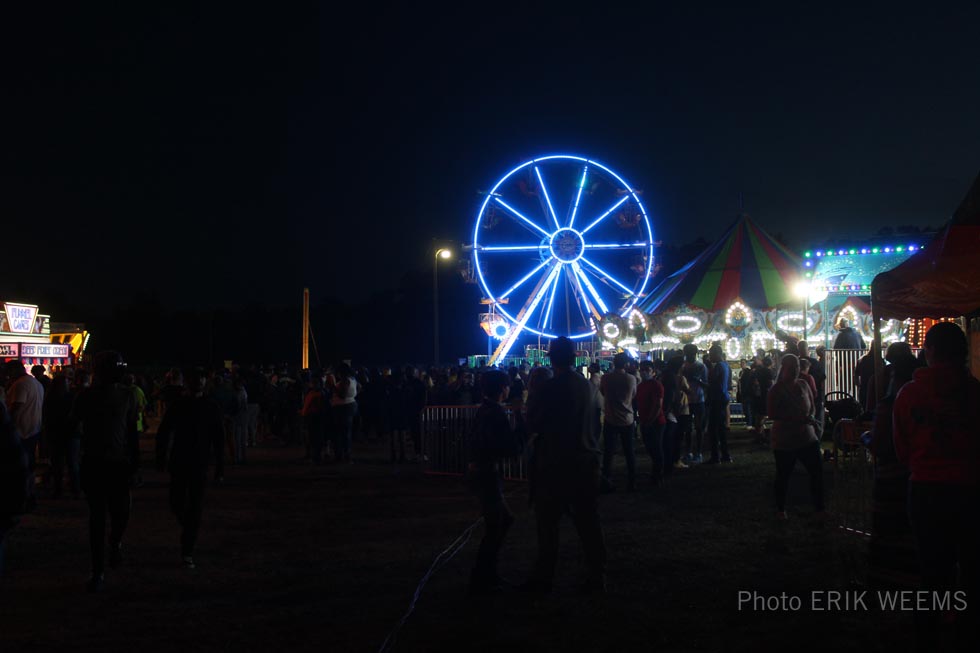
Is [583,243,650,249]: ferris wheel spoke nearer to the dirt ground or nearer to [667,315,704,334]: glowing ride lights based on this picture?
[667,315,704,334]: glowing ride lights

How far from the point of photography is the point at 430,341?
7438 centimetres

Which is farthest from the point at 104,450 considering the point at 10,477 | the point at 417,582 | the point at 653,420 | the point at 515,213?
the point at 515,213

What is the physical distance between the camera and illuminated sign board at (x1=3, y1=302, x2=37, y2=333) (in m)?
23.4

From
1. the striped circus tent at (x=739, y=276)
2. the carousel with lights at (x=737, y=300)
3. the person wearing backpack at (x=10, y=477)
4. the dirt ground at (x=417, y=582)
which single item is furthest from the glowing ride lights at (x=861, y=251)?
the person wearing backpack at (x=10, y=477)

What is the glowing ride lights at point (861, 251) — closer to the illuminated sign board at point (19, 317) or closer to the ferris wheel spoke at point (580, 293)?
the ferris wheel spoke at point (580, 293)

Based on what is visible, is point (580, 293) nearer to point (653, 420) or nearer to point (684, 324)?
point (684, 324)

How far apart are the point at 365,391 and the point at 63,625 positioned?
11953 millimetres

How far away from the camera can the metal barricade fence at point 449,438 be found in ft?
41.0

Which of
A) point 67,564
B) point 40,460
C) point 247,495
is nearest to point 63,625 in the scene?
point 67,564

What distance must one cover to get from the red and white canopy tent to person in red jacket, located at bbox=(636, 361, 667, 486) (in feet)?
12.6

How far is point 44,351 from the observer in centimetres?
2483

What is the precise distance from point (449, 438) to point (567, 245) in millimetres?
16332

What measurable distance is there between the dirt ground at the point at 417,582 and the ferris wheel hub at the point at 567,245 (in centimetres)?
1826

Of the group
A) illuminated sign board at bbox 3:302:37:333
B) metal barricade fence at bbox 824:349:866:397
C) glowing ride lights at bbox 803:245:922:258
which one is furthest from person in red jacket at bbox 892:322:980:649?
illuminated sign board at bbox 3:302:37:333
